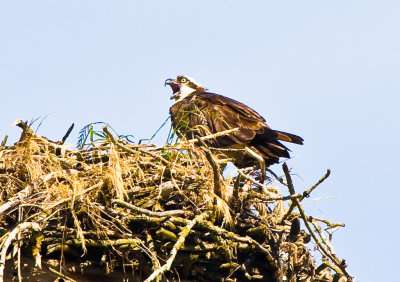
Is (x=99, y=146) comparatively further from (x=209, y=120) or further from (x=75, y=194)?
(x=209, y=120)

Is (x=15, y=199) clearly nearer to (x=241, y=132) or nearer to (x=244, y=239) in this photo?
(x=244, y=239)

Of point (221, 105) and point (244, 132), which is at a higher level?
point (221, 105)

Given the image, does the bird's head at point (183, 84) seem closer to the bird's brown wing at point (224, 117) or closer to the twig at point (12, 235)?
the bird's brown wing at point (224, 117)

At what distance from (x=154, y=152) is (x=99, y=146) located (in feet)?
1.34

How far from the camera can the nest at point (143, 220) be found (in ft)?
12.5

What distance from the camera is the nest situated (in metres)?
3.82

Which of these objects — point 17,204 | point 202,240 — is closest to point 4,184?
point 17,204

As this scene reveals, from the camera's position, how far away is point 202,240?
4051mm

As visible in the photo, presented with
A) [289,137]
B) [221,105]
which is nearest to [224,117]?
[221,105]

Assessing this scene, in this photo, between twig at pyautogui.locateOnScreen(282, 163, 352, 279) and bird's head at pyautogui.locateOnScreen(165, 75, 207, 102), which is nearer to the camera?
twig at pyautogui.locateOnScreen(282, 163, 352, 279)

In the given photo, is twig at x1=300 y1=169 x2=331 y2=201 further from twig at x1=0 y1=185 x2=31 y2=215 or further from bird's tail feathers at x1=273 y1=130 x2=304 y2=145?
bird's tail feathers at x1=273 y1=130 x2=304 y2=145

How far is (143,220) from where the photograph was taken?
4.00m

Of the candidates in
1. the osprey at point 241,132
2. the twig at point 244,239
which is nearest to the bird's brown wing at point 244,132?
the osprey at point 241,132

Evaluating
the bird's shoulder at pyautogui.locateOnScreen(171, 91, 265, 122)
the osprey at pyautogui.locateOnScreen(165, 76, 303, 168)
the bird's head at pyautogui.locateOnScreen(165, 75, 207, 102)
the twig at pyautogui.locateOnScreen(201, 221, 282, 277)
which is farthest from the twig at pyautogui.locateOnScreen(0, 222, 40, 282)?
the bird's head at pyautogui.locateOnScreen(165, 75, 207, 102)
